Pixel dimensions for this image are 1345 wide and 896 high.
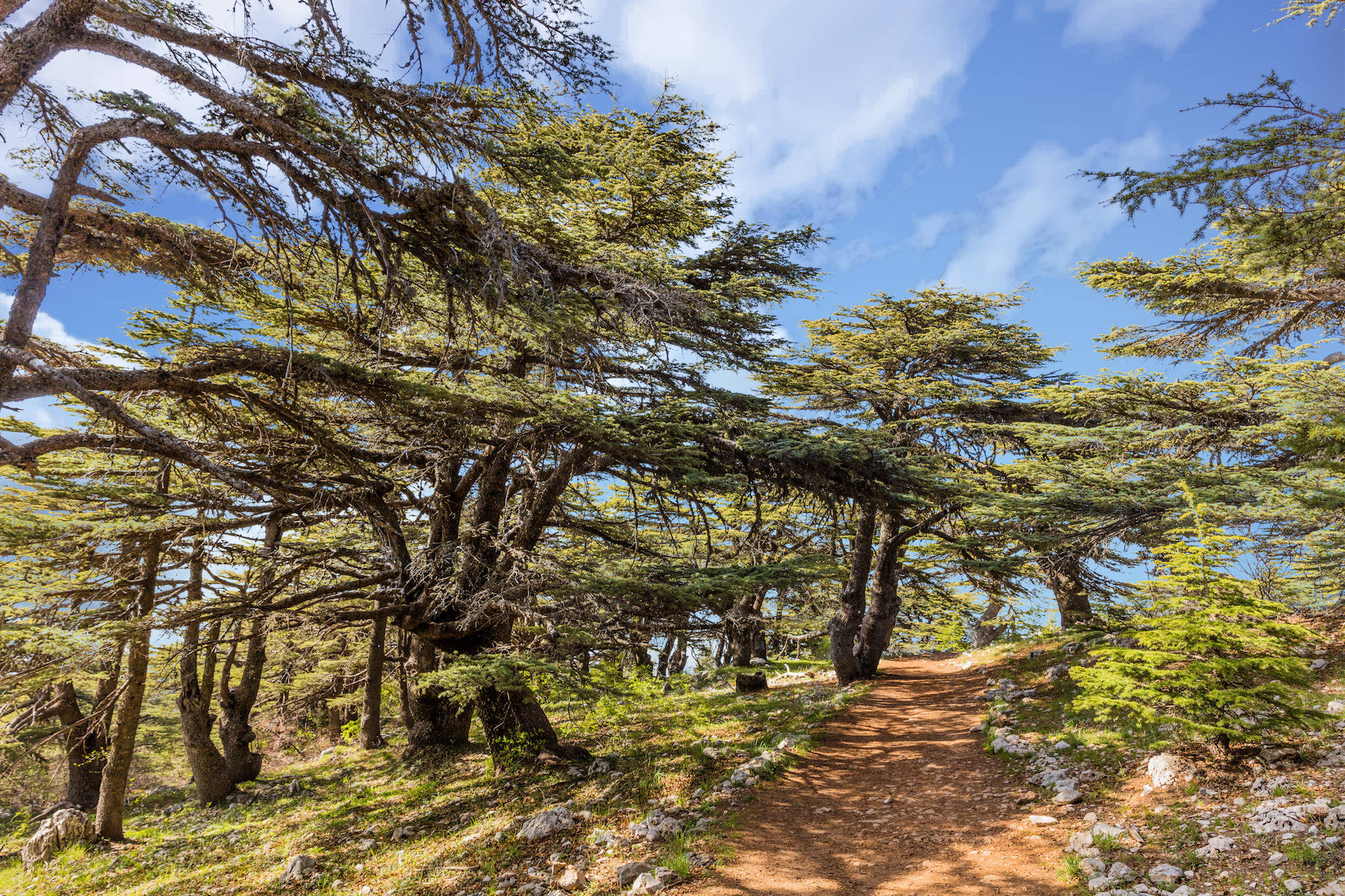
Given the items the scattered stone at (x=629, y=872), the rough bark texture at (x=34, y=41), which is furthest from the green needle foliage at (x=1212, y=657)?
the rough bark texture at (x=34, y=41)

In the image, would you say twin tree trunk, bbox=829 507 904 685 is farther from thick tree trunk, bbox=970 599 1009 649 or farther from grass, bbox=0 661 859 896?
thick tree trunk, bbox=970 599 1009 649

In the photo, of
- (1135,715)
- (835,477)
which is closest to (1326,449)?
(1135,715)

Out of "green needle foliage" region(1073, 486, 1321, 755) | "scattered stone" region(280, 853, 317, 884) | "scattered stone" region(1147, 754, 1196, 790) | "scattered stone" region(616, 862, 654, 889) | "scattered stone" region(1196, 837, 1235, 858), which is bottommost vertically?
"scattered stone" region(280, 853, 317, 884)

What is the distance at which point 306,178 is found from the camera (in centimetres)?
506

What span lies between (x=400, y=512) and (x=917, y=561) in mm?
12027

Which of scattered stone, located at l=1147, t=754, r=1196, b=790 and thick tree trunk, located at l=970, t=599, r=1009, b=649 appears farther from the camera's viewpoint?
thick tree trunk, located at l=970, t=599, r=1009, b=649

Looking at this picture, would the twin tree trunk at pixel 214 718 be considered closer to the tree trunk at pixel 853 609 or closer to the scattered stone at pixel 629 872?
the scattered stone at pixel 629 872

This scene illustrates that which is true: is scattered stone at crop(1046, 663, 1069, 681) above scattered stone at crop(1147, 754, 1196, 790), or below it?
above

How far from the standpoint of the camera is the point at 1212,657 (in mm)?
6141

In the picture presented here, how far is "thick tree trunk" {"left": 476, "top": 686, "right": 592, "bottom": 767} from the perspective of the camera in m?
9.95

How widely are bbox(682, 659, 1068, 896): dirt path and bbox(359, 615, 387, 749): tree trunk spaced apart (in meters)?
10.1

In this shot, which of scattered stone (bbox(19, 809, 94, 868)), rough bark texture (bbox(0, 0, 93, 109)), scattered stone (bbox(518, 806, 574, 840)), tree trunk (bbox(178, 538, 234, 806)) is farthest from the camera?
tree trunk (bbox(178, 538, 234, 806))

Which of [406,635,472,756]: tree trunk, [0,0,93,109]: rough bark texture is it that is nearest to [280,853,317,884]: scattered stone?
[406,635,472,756]: tree trunk

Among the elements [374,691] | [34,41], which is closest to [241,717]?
[374,691]
